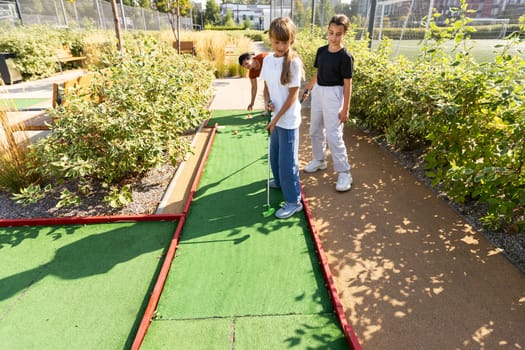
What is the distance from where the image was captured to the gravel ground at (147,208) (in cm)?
286

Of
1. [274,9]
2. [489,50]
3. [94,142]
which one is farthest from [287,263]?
[274,9]

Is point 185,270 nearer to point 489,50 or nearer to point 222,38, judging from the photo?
point 489,50

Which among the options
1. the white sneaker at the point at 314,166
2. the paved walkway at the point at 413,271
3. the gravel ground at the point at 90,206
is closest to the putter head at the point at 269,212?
the paved walkway at the point at 413,271

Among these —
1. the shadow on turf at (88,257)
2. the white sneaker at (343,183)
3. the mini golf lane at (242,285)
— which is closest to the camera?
the mini golf lane at (242,285)

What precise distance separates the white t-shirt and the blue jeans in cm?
10

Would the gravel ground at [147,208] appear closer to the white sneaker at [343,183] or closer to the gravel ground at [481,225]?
the gravel ground at [481,225]

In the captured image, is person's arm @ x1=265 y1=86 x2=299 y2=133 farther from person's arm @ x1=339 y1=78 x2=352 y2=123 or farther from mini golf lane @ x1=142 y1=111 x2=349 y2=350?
mini golf lane @ x1=142 y1=111 x2=349 y2=350

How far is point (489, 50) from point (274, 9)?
17.8 metres

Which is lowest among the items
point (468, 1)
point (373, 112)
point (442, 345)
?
point (442, 345)

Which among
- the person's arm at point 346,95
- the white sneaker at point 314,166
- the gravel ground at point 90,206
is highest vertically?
the person's arm at point 346,95

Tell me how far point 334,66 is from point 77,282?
3.20 m

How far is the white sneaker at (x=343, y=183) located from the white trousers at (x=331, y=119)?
3.2 inches

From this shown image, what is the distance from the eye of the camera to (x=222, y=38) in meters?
13.7

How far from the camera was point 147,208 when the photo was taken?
3.61m
